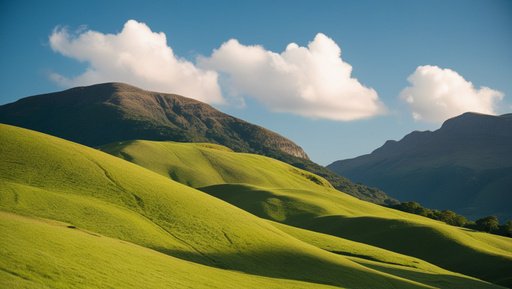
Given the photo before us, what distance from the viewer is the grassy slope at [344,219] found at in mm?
87188

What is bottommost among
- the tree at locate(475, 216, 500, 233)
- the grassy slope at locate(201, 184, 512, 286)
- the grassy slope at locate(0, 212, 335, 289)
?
the grassy slope at locate(0, 212, 335, 289)

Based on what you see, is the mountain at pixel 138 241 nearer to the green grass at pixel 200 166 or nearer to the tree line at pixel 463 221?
the tree line at pixel 463 221

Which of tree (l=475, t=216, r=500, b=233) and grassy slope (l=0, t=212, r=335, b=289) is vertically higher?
tree (l=475, t=216, r=500, b=233)

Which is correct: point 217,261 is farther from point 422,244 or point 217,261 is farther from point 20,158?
point 422,244

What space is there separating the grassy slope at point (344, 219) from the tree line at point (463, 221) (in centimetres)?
2688

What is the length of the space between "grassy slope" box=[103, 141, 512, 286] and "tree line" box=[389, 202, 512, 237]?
2688cm

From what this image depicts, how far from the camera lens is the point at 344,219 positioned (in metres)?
107

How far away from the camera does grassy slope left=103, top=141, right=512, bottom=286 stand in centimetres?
8719

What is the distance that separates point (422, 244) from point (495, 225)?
209ft

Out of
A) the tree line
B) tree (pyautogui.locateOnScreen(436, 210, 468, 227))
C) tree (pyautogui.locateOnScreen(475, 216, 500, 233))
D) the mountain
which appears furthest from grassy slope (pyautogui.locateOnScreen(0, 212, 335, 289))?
tree (pyautogui.locateOnScreen(436, 210, 468, 227))

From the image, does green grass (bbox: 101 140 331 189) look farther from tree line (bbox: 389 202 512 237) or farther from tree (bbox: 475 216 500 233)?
tree (bbox: 475 216 500 233)

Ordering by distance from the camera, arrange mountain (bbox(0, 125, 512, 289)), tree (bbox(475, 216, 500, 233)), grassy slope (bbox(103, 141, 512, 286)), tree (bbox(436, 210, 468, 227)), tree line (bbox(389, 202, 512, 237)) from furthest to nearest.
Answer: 1. tree (bbox(436, 210, 468, 227))
2. tree (bbox(475, 216, 500, 233))
3. tree line (bbox(389, 202, 512, 237))
4. grassy slope (bbox(103, 141, 512, 286))
5. mountain (bbox(0, 125, 512, 289))

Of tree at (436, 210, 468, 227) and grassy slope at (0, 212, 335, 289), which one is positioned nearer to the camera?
grassy slope at (0, 212, 335, 289)

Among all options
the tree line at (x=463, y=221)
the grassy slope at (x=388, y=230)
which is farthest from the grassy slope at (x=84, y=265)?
the tree line at (x=463, y=221)
